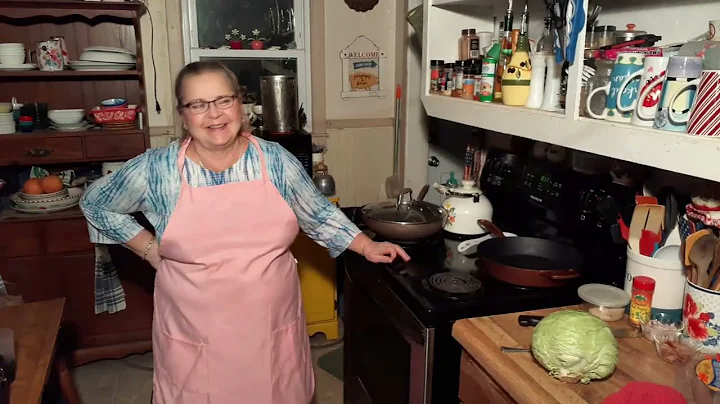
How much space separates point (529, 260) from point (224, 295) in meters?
0.86

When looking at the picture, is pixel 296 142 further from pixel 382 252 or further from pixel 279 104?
pixel 382 252

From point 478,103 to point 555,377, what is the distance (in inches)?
34.5

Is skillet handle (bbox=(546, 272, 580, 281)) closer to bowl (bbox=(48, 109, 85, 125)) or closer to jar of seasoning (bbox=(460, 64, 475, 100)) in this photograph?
jar of seasoning (bbox=(460, 64, 475, 100))

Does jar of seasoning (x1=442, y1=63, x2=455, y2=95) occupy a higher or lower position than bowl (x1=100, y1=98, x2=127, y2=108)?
higher

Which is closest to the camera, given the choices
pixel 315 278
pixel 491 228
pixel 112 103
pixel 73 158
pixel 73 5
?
pixel 491 228

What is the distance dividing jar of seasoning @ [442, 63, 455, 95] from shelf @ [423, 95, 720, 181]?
0.50ft

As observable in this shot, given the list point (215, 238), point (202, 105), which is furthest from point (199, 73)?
point (215, 238)

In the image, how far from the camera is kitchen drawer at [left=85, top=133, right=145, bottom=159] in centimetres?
259

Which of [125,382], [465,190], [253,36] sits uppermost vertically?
[253,36]

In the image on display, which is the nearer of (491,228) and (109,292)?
(491,228)

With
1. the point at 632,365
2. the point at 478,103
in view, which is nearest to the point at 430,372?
the point at 632,365

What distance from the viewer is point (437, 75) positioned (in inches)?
78.2

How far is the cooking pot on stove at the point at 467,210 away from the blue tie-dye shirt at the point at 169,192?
0.39m

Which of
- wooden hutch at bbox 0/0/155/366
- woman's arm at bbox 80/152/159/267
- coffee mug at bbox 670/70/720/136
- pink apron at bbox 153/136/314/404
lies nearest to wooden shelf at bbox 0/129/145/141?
wooden hutch at bbox 0/0/155/366
